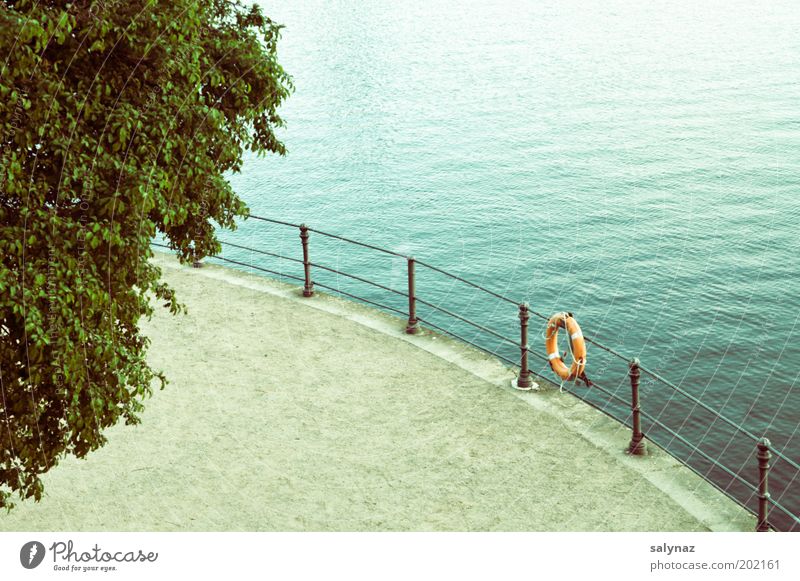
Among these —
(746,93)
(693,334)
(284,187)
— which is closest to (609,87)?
(746,93)

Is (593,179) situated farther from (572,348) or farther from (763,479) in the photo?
(763,479)

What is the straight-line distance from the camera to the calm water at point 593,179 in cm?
2405

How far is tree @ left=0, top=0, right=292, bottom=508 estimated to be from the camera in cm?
932

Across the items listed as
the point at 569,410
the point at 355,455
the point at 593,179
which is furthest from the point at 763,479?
the point at 593,179

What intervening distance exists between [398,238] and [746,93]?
20.9 m

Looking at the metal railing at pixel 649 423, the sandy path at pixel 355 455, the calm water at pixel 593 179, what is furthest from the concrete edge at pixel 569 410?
the calm water at pixel 593 179

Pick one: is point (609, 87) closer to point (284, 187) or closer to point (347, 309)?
point (284, 187)

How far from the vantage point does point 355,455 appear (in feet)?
44.7

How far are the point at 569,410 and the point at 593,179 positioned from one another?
22293mm

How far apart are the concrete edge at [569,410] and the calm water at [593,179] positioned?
17.6ft
